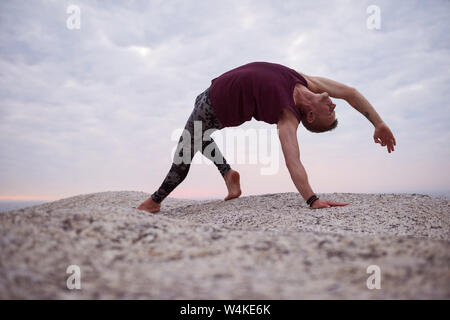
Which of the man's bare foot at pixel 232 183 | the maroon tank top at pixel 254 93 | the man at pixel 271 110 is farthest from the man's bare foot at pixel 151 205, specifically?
the maroon tank top at pixel 254 93

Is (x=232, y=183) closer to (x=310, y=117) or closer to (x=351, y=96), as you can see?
(x=310, y=117)

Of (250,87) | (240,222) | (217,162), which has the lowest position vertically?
(240,222)

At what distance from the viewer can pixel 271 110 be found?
280 centimetres

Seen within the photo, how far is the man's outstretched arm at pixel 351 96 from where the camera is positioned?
3.28m

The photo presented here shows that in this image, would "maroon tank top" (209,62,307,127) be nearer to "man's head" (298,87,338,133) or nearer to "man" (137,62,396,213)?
"man" (137,62,396,213)

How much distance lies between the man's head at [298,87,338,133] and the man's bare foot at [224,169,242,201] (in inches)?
41.4

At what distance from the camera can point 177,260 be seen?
1.11 meters

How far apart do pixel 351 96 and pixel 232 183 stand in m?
1.66

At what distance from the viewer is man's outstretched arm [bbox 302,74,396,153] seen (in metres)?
3.28

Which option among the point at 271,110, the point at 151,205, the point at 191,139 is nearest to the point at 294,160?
the point at 271,110
